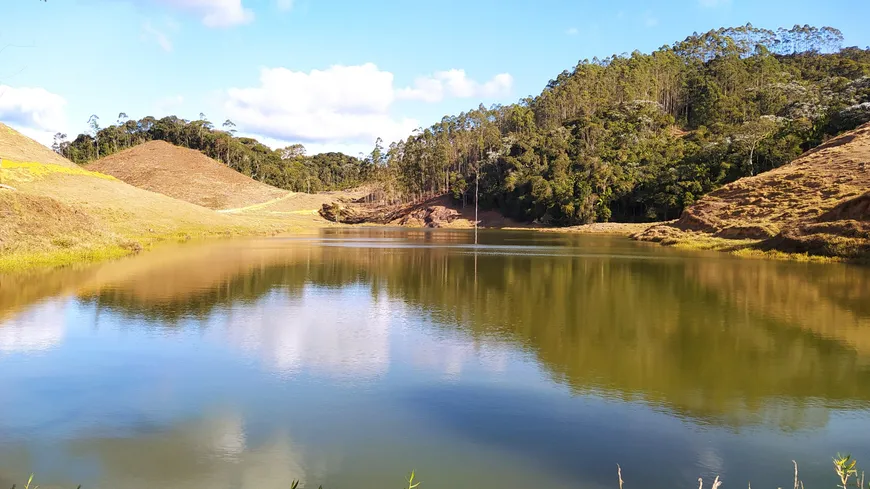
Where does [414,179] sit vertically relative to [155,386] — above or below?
above

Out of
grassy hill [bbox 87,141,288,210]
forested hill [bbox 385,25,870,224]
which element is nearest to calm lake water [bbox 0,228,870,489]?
forested hill [bbox 385,25,870,224]

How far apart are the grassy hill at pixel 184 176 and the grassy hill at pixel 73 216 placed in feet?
158

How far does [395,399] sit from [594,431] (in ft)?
11.1

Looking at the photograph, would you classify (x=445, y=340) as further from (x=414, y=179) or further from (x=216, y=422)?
(x=414, y=179)

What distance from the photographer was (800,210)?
48.8 meters

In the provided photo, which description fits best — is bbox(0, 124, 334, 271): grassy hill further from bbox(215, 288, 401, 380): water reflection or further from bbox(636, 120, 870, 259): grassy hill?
bbox(636, 120, 870, 259): grassy hill

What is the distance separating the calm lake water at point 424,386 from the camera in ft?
25.3

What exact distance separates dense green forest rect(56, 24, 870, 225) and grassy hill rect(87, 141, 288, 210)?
25.1m

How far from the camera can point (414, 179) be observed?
13925 centimetres

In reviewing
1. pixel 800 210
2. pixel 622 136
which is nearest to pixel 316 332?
pixel 800 210

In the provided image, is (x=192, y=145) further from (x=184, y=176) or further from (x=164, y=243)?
(x=164, y=243)

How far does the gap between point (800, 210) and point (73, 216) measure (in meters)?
54.1

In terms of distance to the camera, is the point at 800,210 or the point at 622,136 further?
the point at 622,136

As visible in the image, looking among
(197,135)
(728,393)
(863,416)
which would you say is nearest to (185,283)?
(728,393)
